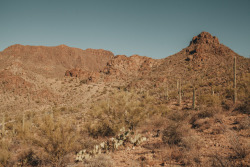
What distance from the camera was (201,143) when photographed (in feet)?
21.0

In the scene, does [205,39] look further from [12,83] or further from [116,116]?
[12,83]

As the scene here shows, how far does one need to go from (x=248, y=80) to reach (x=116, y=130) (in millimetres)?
13125

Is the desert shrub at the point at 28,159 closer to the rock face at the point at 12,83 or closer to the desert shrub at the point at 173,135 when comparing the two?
the desert shrub at the point at 173,135

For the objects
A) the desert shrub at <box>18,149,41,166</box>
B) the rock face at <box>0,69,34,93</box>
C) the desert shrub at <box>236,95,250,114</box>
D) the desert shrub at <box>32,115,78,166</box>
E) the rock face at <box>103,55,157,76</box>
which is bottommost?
the desert shrub at <box>18,149,41,166</box>

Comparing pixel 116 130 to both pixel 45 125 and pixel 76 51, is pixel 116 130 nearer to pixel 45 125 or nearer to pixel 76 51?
pixel 45 125

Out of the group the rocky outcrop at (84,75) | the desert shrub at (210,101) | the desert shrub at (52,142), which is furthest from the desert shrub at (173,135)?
the rocky outcrop at (84,75)

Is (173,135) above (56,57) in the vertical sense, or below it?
below

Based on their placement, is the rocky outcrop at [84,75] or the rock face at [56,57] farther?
the rock face at [56,57]

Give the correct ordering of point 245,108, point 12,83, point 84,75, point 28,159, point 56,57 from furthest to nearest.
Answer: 1. point 56,57
2. point 84,75
3. point 12,83
4. point 245,108
5. point 28,159

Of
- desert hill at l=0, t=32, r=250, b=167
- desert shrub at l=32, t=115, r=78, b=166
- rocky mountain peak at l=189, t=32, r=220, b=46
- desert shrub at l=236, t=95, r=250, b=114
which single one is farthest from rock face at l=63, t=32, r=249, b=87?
desert shrub at l=32, t=115, r=78, b=166

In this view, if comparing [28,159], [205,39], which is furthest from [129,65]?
[28,159]

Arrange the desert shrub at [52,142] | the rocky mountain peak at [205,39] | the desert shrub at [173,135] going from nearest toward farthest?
the desert shrub at [52,142]
the desert shrub at [173,135]
the rocky mountain peak at [205,39]

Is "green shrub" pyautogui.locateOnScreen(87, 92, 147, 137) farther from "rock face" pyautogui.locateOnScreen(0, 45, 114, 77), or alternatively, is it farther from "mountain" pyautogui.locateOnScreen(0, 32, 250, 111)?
"rock face" pyautogui.locateOnScreen(0, 45, 114, 77)

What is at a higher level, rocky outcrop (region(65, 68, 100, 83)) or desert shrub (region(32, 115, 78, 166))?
rocky outcrop (region(65, 68, 100, 83))
